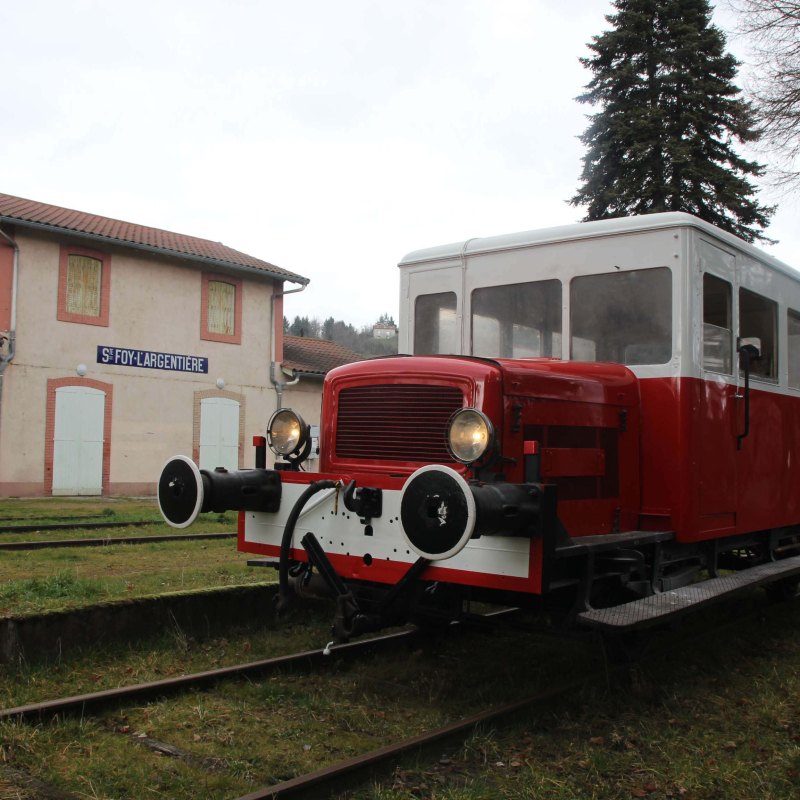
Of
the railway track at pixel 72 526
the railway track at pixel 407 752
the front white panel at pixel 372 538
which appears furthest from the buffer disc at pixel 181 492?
the railway track at pixel 72 526

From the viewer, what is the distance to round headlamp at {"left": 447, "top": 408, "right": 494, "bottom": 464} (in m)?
3.79

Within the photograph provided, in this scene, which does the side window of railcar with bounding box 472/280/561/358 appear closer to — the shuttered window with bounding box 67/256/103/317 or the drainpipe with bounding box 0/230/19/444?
the drainpipe with bounding box 0/230/19/444

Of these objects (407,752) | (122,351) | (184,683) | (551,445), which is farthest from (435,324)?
(122,351)

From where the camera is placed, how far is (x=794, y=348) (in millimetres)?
6805

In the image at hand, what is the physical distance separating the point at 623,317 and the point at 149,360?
639 inches

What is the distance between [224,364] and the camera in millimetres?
21188

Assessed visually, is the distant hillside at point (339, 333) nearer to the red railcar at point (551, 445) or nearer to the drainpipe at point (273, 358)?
the drainpipe at point (273, 358)

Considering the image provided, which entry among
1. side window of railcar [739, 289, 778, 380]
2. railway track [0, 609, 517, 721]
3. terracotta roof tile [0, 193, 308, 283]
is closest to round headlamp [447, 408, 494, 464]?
railway track [0, 609, 517, 721]

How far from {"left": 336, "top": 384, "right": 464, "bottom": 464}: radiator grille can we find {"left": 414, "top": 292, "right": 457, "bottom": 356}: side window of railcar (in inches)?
54.3

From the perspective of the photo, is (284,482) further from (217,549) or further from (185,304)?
(185,304)

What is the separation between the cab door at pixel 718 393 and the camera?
17.1 ft

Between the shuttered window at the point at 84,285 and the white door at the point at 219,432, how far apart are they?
11.8ft

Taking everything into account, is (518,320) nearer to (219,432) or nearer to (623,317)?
(623,317)

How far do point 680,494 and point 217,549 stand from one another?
19.4 feet
